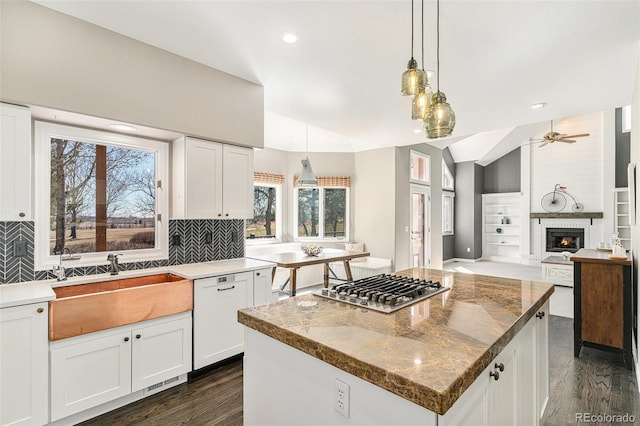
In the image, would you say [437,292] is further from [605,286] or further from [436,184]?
[436,184]

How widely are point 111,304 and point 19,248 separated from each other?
804mm

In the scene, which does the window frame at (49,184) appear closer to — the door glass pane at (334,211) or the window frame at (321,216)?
the window frame at (321,216)

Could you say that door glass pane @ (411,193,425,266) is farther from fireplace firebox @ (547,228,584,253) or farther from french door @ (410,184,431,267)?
fireplace firebox @ (547,228,584,253)

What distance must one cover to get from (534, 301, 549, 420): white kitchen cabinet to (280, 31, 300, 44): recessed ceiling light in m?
2.43

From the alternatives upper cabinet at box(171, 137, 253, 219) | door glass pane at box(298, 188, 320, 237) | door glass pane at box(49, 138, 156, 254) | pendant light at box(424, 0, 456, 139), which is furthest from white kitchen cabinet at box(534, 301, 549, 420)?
Answer: door glass pane at box(298, 188, 320, 237)

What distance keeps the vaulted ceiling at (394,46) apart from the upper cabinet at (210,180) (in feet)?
2.52

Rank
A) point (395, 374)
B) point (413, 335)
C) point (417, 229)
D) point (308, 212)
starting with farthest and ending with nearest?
point (417, 229)
point (308, 212)
point (413, 335)
point (395, 374)

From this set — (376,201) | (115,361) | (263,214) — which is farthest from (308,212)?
(115,361)

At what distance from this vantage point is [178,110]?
107 inches

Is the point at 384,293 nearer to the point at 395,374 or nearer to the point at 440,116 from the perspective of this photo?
the point at 395,374

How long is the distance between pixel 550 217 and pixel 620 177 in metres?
1.74

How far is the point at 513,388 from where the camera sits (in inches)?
57.7

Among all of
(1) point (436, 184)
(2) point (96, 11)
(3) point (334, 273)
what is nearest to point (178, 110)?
(2) point (96, 11)

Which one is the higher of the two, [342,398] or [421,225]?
[421,225]
